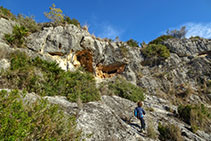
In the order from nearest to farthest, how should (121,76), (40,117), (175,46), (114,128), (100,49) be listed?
(40,117) → (114,128) → (100,49) → (121,76) → (175,46)

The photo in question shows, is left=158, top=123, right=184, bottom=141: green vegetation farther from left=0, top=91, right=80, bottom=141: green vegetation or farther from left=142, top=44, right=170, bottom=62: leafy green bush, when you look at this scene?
left=142, top=44, right=170, bottom=62: leafy green bush

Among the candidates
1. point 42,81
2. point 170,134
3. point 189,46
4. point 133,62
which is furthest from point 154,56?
point 42,81

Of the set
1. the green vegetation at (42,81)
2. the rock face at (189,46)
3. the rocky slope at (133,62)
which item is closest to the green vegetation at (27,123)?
the green vegetation at (42,81)

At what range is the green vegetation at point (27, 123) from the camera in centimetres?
153

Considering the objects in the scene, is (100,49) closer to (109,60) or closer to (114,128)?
(109,60)

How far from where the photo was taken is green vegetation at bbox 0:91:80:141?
5.04 feet

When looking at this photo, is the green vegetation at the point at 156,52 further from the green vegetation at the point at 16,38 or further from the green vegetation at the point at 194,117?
the green vegetation at the point at 16,38

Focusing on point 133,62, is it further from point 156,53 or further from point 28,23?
point 28,23

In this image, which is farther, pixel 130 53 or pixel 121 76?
pixel 130 53

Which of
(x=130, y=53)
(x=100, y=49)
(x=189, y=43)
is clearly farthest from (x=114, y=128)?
(x=189, y=43)

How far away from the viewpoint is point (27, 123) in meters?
1.85

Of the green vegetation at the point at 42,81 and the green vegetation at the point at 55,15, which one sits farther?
the green vegetation at the point at 55,15

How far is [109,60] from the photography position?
623 inches

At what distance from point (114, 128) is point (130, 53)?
617 inches
